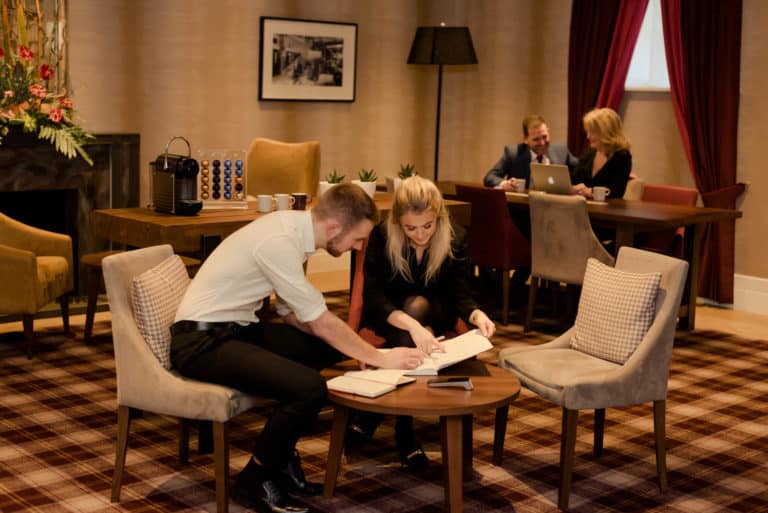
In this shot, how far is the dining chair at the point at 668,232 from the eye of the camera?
23.0 ft

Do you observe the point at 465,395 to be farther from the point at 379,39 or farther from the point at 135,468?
the point at 379,39

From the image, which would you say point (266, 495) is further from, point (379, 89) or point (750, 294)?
point (379, 89)

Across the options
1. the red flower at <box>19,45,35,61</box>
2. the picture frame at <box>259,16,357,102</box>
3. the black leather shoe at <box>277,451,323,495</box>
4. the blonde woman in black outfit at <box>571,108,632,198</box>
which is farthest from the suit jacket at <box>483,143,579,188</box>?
the black leather shoe at <box>277,451,323,495</box>

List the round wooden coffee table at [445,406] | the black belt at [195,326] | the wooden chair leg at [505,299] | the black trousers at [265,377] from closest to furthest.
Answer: the round wooden coffee table at [445,406] → the black trousers at [265,377] → the black belt at [195,326] → the wooden chair leg at [505,299]

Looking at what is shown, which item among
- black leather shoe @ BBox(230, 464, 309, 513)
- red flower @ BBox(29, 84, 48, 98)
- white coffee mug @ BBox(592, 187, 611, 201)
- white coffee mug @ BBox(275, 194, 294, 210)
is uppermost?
red flower @ BBox(29, 84, 48, 98)

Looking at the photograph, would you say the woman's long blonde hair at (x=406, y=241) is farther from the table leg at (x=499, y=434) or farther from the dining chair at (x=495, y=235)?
the dining chair at (x=495, y=235)

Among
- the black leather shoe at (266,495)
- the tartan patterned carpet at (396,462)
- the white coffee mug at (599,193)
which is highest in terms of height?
the white coffee mug at (599,193)

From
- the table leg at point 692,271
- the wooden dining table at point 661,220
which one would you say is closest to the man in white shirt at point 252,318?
the wooden dining table at point 661,220

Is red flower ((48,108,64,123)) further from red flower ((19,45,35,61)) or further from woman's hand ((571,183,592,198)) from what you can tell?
woman's hand ((571,183,592,198))

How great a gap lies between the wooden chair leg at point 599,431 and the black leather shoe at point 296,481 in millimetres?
1191

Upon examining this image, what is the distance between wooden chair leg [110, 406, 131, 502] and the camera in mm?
3770

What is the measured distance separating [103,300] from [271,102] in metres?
2.15

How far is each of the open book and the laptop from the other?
3.19 metres

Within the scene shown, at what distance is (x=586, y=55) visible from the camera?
8406mm
